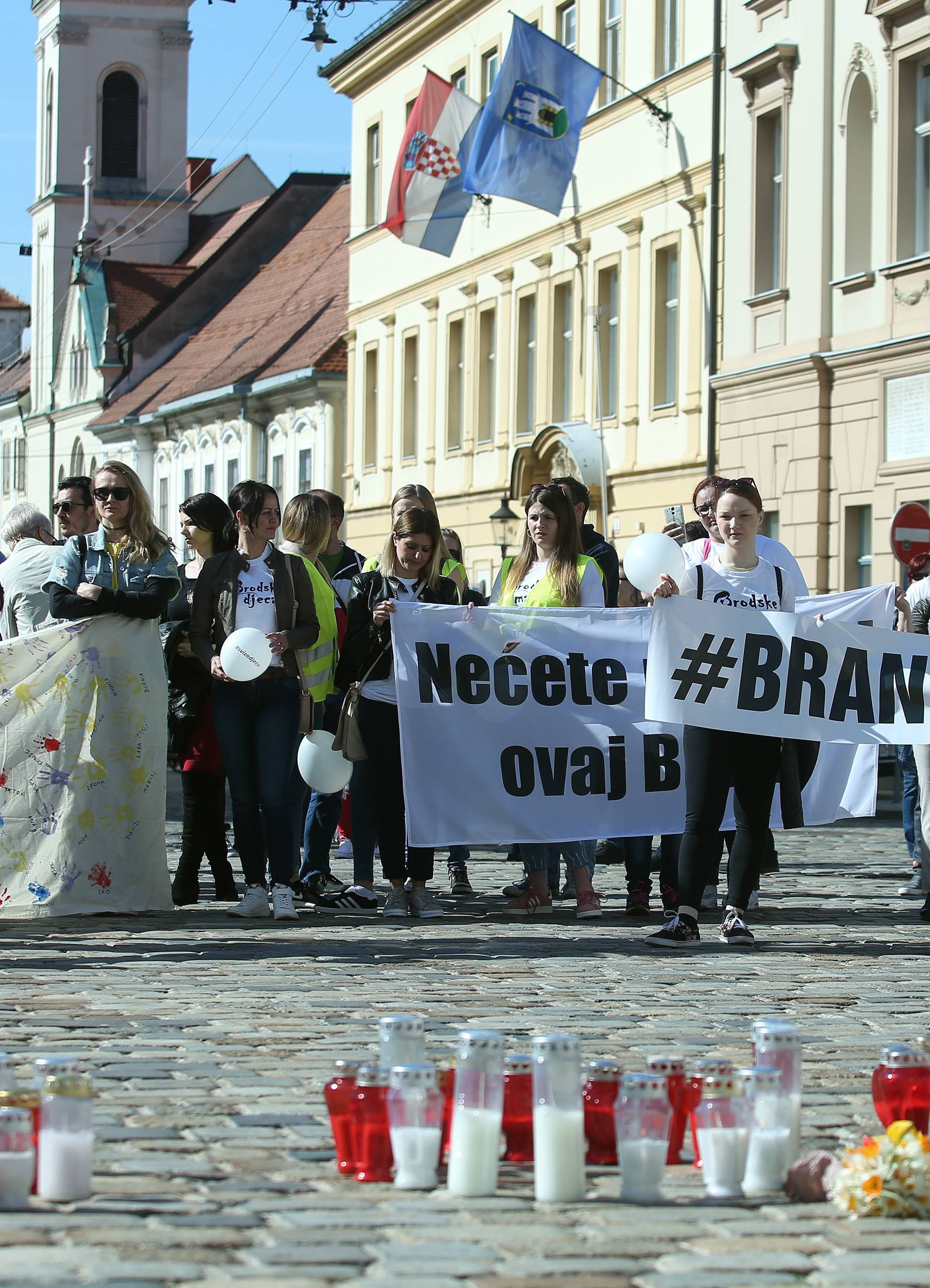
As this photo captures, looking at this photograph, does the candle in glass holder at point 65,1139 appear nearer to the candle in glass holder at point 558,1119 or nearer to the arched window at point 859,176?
the candle in glass holder at point 558,1119

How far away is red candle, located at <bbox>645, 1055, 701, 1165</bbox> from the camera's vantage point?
4758 millimetres

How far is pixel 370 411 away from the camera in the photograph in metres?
46.5

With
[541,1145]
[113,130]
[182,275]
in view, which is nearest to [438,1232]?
[541,1145]

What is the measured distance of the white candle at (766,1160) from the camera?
462 cm

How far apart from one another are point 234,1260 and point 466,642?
642cm

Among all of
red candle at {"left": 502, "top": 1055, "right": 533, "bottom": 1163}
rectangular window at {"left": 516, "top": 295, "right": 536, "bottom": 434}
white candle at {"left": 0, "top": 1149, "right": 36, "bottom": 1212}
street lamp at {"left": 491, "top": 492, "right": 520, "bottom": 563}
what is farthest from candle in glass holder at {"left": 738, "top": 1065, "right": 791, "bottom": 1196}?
rectangular window at {"left": 516, "top": 295, "right": 536, "bottom": 434}

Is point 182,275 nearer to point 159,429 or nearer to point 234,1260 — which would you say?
point 159,429

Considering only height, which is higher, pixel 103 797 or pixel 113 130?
pixel 113 130

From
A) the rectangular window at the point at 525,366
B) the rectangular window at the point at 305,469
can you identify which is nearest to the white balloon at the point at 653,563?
the rectangular window at the point at 525,366

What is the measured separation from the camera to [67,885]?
9.80 metres

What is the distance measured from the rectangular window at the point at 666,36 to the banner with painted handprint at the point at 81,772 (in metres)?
23.9

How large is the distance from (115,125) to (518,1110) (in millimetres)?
72869

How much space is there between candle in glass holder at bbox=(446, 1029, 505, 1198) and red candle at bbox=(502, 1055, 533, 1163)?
186 millimetres

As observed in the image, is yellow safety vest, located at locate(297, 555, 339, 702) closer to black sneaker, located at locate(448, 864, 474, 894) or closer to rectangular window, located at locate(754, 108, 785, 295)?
black sneaker, located at locate(448, 864, 474, 894)
